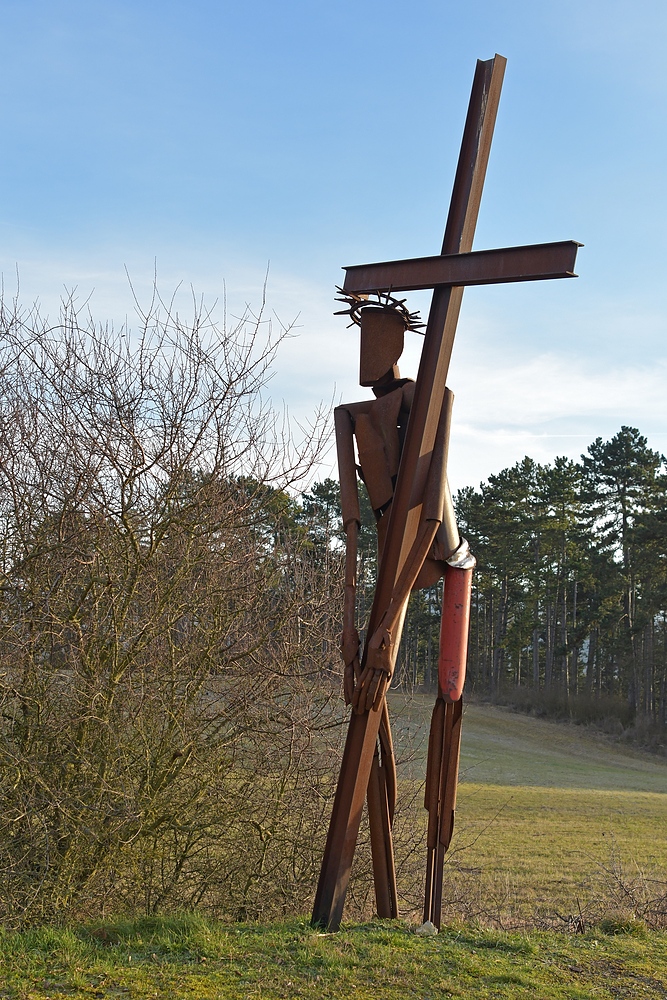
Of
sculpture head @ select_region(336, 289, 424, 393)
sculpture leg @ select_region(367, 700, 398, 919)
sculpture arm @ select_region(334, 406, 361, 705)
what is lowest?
sculpture leg @ select_region(367, 700, 398, 919)

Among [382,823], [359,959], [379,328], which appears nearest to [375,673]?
[382,823]

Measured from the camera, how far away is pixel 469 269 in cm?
530

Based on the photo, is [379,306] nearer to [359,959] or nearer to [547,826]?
[359,959]

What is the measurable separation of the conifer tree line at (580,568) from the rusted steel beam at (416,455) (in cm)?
3151

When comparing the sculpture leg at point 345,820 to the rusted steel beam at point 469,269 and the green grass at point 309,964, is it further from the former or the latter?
the rusted steel beam at point 469,269

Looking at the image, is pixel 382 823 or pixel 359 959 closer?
pixel 359 959

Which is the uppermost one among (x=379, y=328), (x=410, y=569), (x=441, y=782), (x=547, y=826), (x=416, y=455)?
(x=379, y=328)

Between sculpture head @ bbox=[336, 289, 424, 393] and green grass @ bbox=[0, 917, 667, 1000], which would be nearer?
green grass @ bbox=[0, 917, 667, 1000]

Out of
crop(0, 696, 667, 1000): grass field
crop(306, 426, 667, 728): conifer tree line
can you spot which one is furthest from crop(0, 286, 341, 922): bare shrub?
crop(306, 426, 667, 728): conifer tree line

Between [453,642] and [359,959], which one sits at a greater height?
[453,642]

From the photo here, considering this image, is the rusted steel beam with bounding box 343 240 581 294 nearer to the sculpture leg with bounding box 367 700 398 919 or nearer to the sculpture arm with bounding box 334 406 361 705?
the sculpture arm with bounding box 334 406 361 705

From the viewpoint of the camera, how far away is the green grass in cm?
400

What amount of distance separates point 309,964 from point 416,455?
268 centimetres

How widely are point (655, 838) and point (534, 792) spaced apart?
18.8 ft
